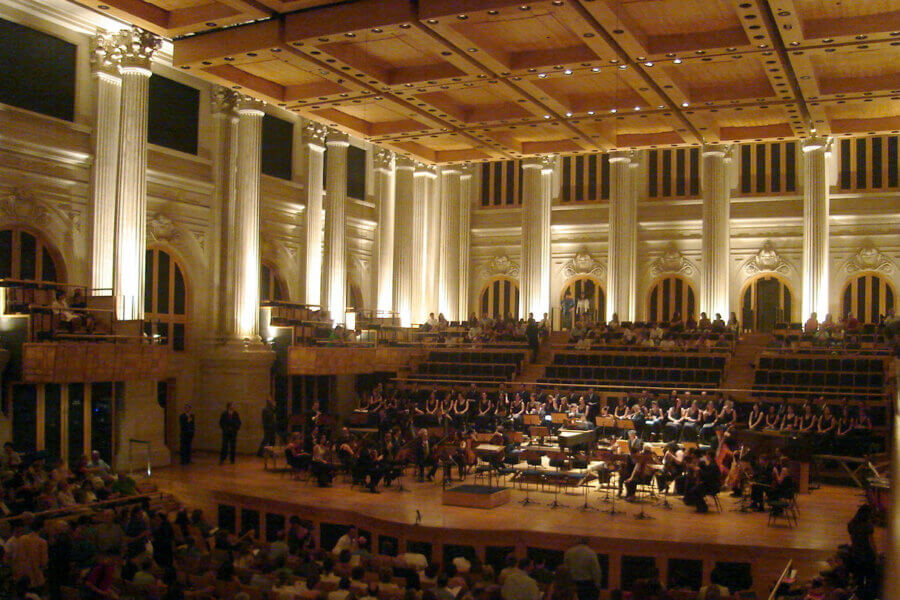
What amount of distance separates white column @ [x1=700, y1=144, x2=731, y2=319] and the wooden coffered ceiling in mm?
11136

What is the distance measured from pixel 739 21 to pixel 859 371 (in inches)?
462

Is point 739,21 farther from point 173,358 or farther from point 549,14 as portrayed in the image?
point 173,358

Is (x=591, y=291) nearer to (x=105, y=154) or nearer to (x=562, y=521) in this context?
(x=105, y=154)

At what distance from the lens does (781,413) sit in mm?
18688

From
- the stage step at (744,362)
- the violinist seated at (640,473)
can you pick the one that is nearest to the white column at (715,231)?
the stage step at (744,362)

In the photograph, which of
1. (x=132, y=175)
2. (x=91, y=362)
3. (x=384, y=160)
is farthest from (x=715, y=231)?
(x=91, y=362)

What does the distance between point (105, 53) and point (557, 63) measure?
11134 mm

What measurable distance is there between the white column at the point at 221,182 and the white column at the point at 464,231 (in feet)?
35.9

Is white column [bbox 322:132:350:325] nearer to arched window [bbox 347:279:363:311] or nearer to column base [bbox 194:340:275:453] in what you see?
arched window [bbox 347:279:363:311]

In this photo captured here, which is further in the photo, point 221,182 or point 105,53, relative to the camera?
point 221,182

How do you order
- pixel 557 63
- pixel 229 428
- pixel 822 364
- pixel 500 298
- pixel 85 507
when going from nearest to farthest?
pixel 85 507, pixel 557 63, pixel 229 428, pixel 822 364, pixel 500 298


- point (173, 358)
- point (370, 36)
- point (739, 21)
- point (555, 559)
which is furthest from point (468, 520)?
point (173, 358)

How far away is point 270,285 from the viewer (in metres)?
26.1

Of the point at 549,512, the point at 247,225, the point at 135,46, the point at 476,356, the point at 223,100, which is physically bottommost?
the point at 549,512
